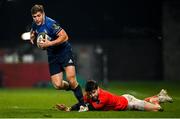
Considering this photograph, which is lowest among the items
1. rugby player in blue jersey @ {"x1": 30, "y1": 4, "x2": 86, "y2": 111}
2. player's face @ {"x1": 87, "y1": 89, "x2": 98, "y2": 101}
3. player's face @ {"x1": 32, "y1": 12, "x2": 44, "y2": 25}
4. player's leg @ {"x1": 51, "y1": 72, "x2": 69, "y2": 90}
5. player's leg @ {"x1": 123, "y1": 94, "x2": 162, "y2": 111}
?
player's leg @ {"x1": 123, "y1": 94, "x2": 162, "y2": 111}

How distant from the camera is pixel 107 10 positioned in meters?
37.5

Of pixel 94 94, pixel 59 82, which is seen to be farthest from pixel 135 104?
pixel 59 82

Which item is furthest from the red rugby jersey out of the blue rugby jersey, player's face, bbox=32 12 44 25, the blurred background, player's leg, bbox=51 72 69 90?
the blurred background

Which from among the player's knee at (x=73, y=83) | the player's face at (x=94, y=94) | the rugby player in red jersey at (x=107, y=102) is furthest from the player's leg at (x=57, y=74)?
the player's face at (x=94, y=94)

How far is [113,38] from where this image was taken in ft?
129

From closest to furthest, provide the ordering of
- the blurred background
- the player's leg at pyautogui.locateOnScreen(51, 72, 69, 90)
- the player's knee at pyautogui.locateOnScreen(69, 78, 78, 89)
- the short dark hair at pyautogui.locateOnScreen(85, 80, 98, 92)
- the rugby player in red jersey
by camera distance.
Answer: the short dark hair at pyautogui.locateOnScreen(85, 80, 98, 92), the rugby player in red jersey, the player's knee at pyautogui.locateOnScreen(69, 78, 78, 89), the player's leg at pyautogui.locateOnScreen(51, 72, 69, 90), the blurred background

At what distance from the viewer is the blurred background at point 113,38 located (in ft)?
122

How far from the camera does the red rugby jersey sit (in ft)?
39.8

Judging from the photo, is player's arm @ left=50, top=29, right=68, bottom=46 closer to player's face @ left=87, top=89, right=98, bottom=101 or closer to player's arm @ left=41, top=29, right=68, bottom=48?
player's arm @ left=41, top=29, right=68, bottom=48

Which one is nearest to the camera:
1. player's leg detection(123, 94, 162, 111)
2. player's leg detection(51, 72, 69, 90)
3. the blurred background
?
player's leg detection(123, 94, 162, 111)

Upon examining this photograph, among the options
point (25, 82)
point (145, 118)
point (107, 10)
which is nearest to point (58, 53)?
point (145, 118)

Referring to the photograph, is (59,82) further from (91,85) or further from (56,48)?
(91,85)

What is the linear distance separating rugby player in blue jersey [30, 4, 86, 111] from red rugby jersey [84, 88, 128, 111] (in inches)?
11.0

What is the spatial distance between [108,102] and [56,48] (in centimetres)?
158
